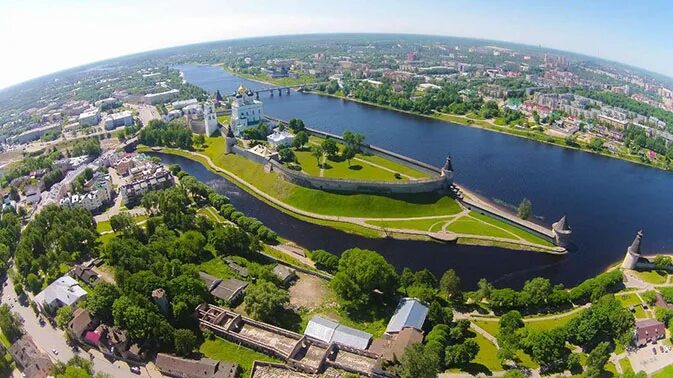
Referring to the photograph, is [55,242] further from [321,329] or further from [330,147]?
[330,147]

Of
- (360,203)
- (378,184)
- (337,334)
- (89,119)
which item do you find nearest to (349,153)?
(378,184)

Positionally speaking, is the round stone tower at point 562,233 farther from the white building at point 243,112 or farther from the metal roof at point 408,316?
the white building at point 243,112

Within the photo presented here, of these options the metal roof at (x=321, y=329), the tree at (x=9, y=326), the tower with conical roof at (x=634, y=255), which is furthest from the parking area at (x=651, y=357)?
the tree at (x=9, y=326)

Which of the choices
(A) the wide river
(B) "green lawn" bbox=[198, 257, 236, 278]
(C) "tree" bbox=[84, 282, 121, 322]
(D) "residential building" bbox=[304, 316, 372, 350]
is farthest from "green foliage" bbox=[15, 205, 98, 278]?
(D) "residential building" bbox=[304, 316, 372, 350]

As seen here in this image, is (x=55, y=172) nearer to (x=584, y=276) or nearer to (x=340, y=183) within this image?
(x=340, y=183)

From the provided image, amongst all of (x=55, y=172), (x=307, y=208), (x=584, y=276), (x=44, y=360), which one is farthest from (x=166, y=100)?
(x=584, y=276)
